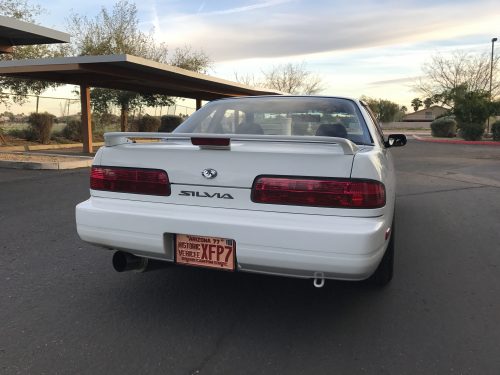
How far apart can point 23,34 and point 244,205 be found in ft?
43.4

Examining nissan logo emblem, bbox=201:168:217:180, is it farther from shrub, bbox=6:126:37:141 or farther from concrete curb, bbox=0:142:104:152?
shrub, bbox=6:126:37:141

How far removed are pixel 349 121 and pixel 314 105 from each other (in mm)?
356

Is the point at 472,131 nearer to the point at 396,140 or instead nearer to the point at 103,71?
the point at 103,71

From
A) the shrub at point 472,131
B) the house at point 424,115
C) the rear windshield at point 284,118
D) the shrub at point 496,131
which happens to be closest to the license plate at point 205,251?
the rear windshield at point 284,118

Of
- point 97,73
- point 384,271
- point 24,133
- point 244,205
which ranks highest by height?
point 97,73

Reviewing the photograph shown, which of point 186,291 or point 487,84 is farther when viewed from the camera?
point 487,84

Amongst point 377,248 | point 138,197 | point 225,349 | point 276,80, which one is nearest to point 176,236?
point 138,197

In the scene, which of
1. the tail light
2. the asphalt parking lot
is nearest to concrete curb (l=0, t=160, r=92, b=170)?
the asphalt parking lot

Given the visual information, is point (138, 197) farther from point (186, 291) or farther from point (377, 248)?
point (377, 248)

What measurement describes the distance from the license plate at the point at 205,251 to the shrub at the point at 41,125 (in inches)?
723

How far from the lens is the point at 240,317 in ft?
10.3

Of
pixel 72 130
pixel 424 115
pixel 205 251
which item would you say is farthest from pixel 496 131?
pixel 424 115

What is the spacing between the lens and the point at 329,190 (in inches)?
103

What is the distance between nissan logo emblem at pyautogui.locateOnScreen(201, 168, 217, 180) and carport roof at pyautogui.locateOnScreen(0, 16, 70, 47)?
1151 centimetres
